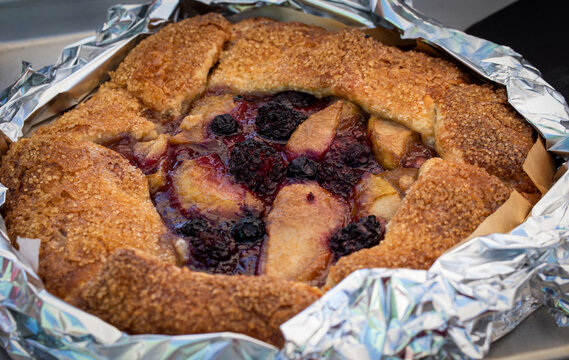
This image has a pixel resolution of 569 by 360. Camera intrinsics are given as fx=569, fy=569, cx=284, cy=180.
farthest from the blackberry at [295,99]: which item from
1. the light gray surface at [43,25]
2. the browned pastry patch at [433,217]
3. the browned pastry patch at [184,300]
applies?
the light gray surface at [43,25]

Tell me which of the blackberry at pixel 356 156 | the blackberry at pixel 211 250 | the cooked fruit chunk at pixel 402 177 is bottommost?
the blackberry at pixel 211 250

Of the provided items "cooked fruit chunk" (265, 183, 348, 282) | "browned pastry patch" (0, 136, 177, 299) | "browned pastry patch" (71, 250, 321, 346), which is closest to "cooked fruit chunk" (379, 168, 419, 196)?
"cooked fruit chunk" (265, 183, 348, 282)

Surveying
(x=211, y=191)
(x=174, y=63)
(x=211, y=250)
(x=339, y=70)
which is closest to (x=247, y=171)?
(x=211, y=191)

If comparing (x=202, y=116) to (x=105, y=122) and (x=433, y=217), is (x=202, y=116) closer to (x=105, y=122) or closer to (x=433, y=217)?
(x=105, y=122)

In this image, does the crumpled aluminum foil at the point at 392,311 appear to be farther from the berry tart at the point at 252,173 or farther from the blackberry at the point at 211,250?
the blackberry at the point at 211,250

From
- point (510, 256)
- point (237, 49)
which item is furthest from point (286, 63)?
point (510, 256)

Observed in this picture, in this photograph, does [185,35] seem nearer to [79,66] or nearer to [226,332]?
[79,66]
